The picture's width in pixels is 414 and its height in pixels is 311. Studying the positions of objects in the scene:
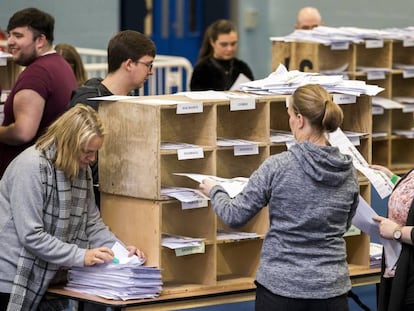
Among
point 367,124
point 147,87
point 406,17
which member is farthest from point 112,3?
point 367,124

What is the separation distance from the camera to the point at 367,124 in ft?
17.4

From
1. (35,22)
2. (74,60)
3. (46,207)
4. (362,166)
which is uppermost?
(35,22)

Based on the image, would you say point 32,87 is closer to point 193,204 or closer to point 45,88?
point 45,88

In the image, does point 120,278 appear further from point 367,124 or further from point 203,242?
point 367,124

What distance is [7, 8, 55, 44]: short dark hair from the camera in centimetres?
578

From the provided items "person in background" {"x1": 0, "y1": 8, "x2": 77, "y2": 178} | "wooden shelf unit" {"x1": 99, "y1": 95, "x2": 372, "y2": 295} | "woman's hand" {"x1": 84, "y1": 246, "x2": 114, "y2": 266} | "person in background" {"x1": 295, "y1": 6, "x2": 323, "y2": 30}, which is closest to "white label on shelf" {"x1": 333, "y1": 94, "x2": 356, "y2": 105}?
"wooden shelf unit" {"x1": 99, "y1": 95, "x2": 372, "y2": 295}

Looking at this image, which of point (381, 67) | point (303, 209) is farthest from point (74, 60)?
point (303, 209)

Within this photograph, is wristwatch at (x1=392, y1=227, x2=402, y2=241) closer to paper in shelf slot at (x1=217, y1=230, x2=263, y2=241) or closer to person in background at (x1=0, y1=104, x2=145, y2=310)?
paper in shelf slot at (x1=217, y1=230, x2=263, y2=241)

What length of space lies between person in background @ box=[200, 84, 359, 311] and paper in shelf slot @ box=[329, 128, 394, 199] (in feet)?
2.22

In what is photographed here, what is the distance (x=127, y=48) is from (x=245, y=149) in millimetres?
737

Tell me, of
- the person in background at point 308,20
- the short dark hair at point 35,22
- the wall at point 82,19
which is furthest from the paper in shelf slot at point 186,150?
the wall at point 82,19

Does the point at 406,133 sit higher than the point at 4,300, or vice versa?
the point at 406,133

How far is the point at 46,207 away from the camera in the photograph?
14.8 feet

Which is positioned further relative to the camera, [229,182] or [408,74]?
[408,74]
